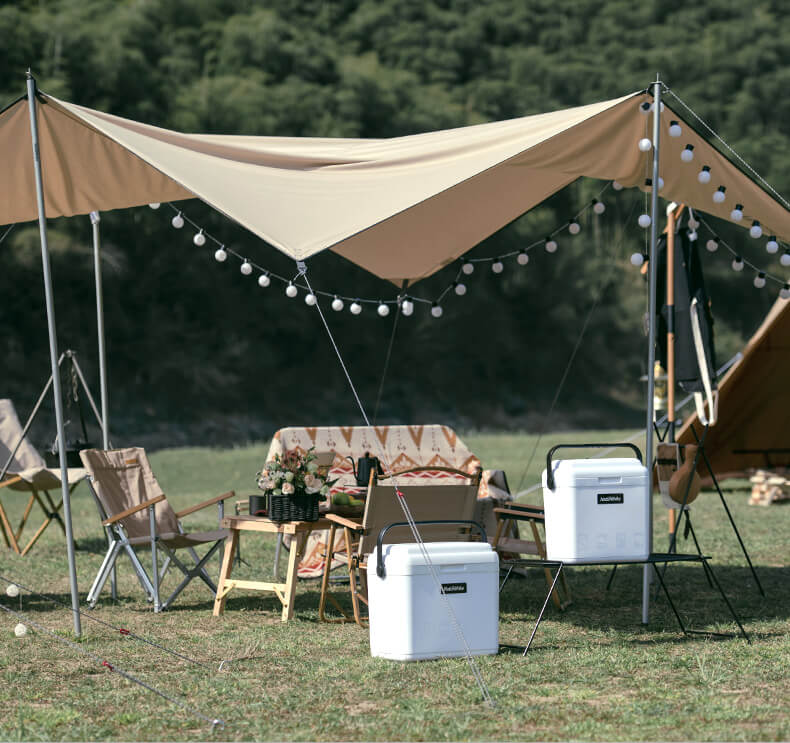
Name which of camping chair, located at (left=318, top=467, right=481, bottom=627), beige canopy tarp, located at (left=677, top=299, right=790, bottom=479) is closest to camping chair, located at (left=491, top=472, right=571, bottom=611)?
camping chair, located at (left=318, top=467, right=481, bottom=627)

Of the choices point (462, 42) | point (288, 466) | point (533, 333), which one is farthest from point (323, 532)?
point (462, 42)

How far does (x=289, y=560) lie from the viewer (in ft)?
15.8

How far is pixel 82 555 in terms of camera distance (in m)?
6.62

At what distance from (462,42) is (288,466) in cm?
3073

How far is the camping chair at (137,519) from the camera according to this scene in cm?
498

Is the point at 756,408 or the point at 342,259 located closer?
the point at 756,408

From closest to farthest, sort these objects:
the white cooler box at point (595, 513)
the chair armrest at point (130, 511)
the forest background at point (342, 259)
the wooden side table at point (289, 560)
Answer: the white cooler box at point (595, 513)
the wooden side table at point (289, 560)
the chair armrest at point (130, 511)
the forest background at point (342, 259)

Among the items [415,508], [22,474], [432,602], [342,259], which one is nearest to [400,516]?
[415,508]

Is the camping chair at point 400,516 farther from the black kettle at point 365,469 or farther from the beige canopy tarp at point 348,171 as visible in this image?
the beige canopy tarp at point 348,171

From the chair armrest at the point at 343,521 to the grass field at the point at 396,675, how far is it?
15.3 inches

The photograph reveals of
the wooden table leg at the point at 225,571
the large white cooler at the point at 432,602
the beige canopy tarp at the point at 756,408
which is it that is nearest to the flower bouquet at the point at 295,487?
A: the wooden table leg at the point at 225,571

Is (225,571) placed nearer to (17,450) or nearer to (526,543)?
(526,543)

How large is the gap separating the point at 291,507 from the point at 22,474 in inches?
102

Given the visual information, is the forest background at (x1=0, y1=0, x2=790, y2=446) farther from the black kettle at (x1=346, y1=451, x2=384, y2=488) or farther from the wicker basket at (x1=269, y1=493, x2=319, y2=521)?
the wicker basket at (x1=269, y1=493, x2=319, y2=521)
